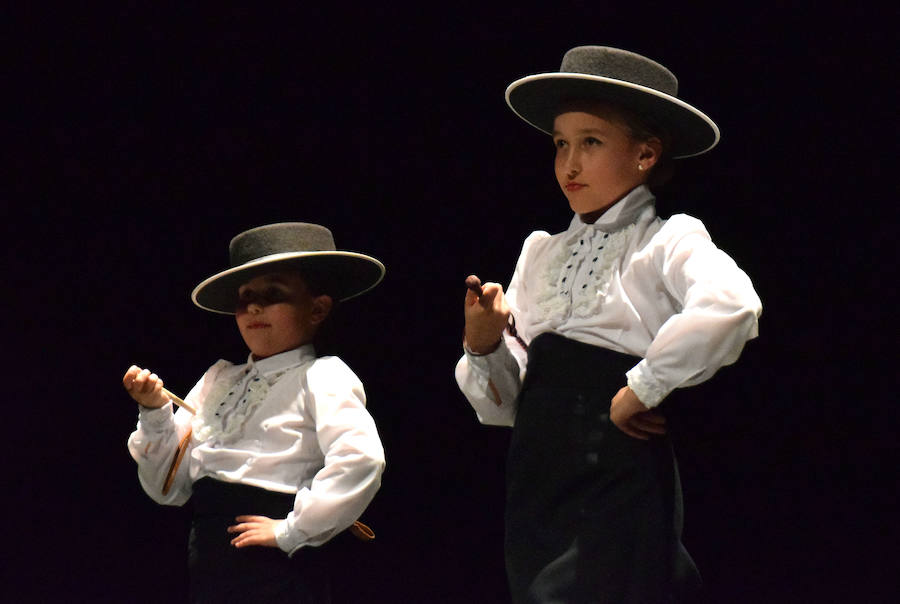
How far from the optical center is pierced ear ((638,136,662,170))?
9.49 ft

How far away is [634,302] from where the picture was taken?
2.74 metres

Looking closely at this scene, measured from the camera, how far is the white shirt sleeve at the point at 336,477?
305cm

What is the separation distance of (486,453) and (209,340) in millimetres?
962

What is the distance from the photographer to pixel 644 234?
2822mm

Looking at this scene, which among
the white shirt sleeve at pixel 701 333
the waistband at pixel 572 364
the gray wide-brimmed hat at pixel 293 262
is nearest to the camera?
the white shirt sleeve at pixel 701 333

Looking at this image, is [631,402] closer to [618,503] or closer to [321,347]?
[618,503]

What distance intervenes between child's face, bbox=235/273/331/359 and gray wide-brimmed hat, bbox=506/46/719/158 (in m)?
0.79

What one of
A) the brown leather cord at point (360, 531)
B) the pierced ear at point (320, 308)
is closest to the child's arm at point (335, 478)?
the brown leather cord at point (360, 531)

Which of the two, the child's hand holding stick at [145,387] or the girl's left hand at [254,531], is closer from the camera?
the girl's left hand at [254,531]

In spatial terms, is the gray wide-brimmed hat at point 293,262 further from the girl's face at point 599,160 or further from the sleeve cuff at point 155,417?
the girl's face at point 599,160

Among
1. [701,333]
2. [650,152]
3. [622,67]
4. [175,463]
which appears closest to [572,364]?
[701,333]

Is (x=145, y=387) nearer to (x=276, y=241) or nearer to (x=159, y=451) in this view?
(x=159, y=451)

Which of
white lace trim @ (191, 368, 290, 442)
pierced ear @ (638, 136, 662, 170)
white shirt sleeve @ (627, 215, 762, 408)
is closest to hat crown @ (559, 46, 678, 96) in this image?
pierced ear @ (638, 136, 662, 170)

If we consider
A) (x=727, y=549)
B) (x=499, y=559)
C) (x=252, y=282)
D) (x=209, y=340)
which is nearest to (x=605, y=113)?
(x=252, y=282)
